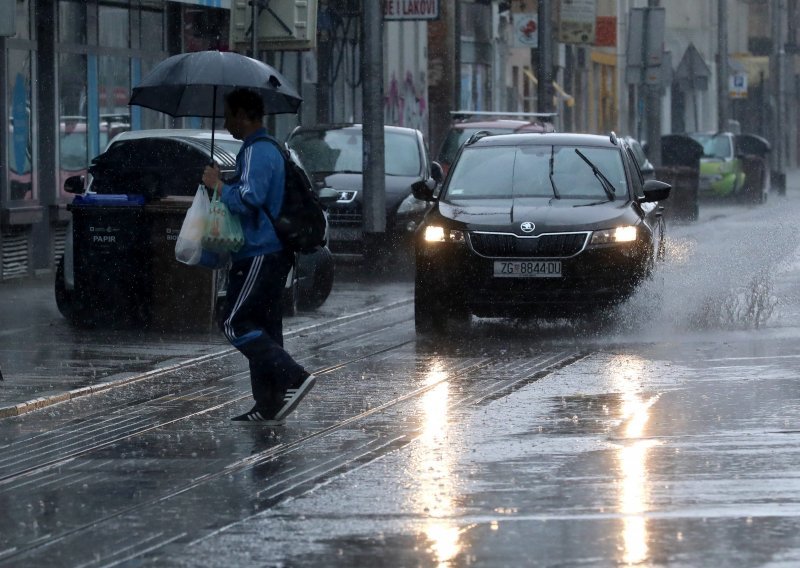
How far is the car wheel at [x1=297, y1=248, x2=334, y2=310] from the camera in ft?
56.7

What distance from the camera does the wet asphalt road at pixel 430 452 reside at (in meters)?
6.77

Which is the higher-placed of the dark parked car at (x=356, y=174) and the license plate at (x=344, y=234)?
the dark parked car at (x=356, y=174)

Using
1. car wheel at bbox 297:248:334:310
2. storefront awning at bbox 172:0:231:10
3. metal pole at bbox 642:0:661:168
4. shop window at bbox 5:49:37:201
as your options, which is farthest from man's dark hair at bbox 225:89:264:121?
metal pole at bbox 642:0:661:168

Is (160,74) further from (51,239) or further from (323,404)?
(51,239)

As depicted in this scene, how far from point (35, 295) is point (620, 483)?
462 inches

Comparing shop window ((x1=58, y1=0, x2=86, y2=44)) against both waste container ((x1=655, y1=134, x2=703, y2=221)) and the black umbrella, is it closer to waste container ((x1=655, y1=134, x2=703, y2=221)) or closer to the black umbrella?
the black umbrella

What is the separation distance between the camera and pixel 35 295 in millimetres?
18828

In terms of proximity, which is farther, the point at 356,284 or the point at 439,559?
the point at 356,284

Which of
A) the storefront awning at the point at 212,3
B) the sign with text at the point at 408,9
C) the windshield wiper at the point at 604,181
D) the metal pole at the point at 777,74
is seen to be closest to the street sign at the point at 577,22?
the metal pole at the point at 777,74

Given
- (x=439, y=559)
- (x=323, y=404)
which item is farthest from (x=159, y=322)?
(x=439, y=559)

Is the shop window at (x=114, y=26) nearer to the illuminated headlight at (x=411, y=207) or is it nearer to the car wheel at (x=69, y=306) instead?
the illuminated headlight at (x=411, y=207)

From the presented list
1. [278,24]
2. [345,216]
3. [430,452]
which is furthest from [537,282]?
[278,24]

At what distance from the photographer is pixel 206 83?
13211mm

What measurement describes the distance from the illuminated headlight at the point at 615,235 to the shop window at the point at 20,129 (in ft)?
28.2
